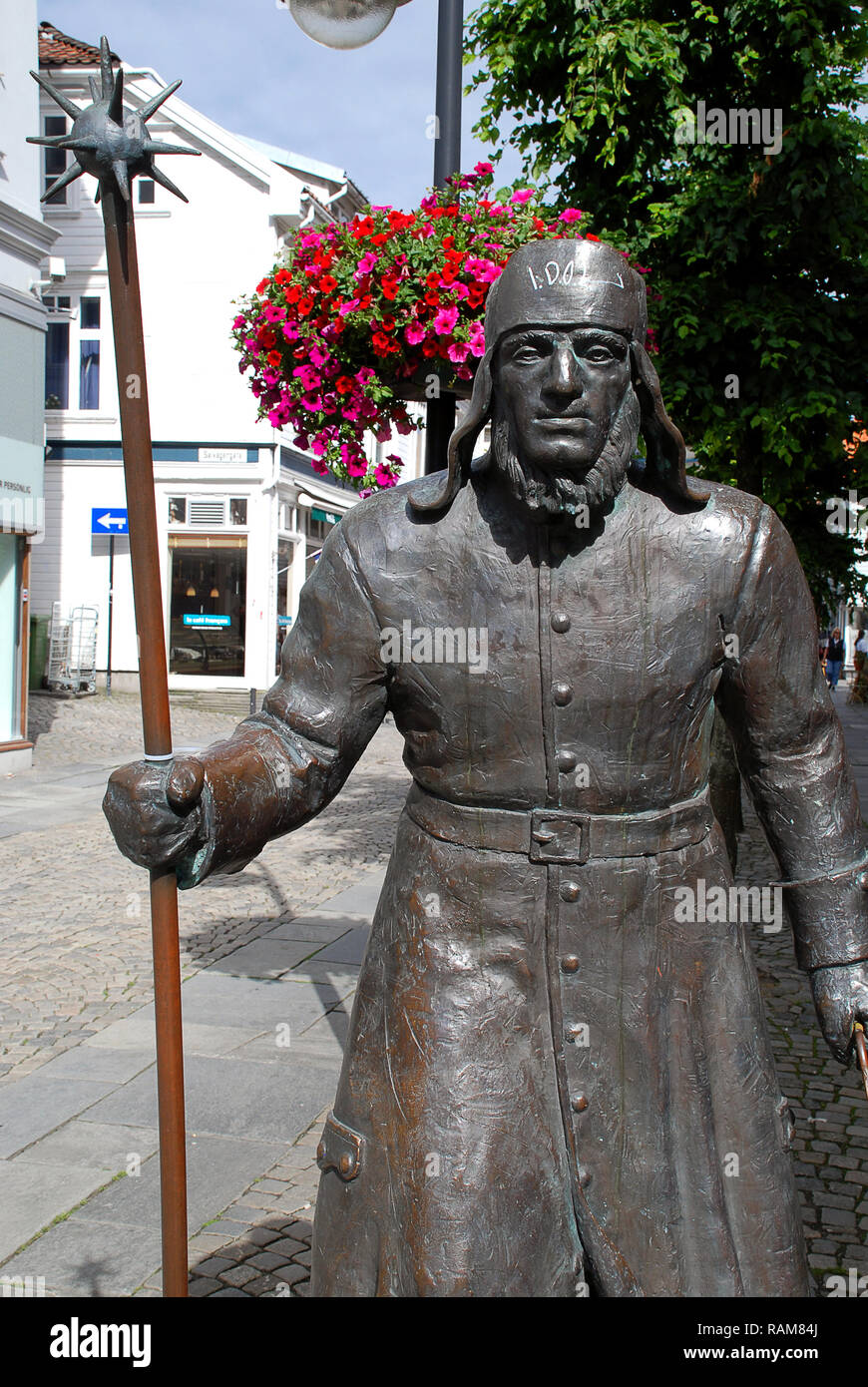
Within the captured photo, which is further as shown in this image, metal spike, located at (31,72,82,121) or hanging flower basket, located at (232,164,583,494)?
hanging flower basket, located at (232,164,583,494)

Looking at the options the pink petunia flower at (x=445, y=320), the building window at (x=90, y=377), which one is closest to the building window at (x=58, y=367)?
the building window at (x=90, y=377)

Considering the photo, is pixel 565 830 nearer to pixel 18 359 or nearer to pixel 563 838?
pixel 563 838

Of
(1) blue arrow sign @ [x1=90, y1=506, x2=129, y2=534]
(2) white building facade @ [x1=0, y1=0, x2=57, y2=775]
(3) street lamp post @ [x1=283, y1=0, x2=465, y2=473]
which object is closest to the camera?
(3) street lamp post @ [x1=283, y1=0, x2=465, y2=473]

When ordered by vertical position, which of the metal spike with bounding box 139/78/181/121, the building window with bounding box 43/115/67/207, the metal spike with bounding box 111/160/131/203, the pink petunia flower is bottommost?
the metal spike with bounding box 111/160/131/203

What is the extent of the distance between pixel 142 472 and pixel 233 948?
208 inches

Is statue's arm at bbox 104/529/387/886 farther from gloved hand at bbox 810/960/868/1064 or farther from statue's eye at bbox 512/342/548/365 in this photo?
gloved hand at bbox 810/960/868/1064

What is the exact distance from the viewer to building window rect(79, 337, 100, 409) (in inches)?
859

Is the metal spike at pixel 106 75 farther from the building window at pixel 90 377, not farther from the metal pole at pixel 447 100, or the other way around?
the building window at pixel 90 377

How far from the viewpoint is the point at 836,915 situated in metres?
2.21

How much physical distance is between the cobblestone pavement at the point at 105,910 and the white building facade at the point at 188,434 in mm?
9814

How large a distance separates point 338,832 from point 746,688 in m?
8.21

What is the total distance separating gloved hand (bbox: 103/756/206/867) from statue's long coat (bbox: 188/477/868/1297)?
11 cm

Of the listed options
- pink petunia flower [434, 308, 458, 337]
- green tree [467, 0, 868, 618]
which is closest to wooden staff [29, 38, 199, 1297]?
pink petunia flower [434, 308, 458, 337]
